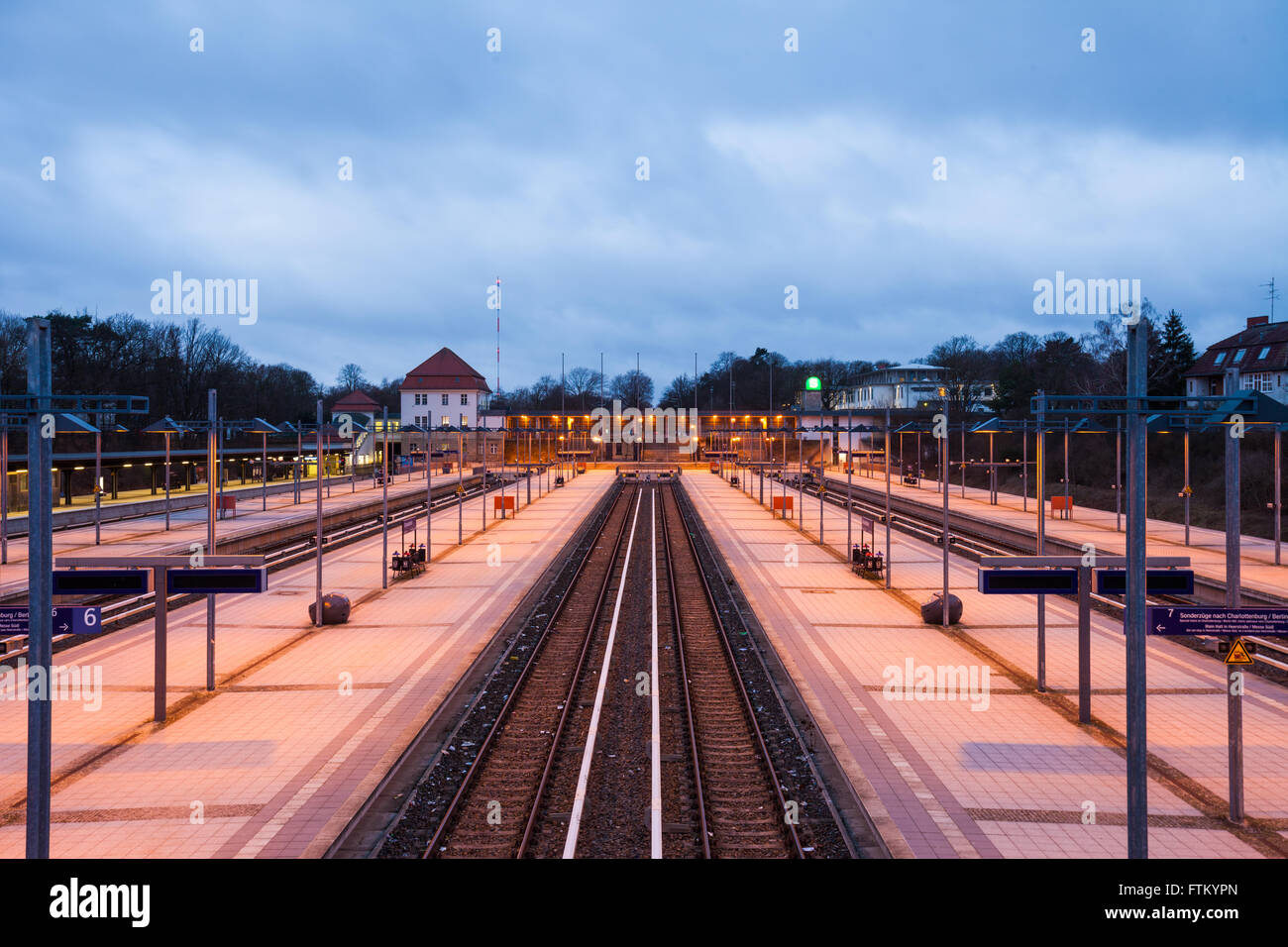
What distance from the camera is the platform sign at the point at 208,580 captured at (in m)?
11.8

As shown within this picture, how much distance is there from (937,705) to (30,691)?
35.6 feet

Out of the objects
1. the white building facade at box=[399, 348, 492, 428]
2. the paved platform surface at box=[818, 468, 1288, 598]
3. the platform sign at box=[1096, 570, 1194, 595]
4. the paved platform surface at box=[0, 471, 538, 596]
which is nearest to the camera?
the platform sign at box=[1096, 570, 1194, 595]

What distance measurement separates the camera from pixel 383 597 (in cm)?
2050

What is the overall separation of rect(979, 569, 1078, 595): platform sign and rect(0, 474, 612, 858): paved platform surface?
323 inches

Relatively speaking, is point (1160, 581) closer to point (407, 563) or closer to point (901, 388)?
point (407, 563)

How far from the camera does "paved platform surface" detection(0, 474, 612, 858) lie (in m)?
8.15

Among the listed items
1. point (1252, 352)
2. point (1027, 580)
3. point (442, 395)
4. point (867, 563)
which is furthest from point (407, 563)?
point (442, 395)

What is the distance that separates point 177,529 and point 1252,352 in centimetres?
6090

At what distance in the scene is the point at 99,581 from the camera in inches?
429

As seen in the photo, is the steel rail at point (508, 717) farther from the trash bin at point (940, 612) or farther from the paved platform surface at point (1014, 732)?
the trash bin at point (940, 612)

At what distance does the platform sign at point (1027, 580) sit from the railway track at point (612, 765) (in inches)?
138

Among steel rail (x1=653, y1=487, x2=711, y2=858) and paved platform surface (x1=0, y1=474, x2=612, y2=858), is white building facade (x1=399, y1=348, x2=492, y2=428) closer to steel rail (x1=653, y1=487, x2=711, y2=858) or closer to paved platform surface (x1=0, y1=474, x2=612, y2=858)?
steel rail (x1=653, y1=487, x2=711, y2=858)
